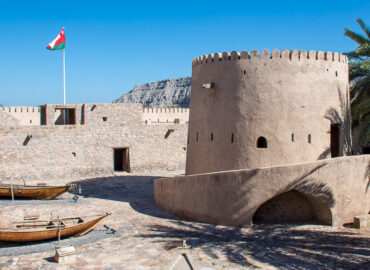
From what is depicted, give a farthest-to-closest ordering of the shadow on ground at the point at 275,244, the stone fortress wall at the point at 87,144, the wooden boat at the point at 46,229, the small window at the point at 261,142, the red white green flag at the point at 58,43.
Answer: the red white green flag at the point at 58,43
the stone fortress wall at the point at 87,144
the small window at the point at 261,142
the wooden boat at the point at 46,229
the shadow on ground at the point at 275,244

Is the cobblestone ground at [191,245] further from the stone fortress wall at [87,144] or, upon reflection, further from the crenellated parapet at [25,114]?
the crenellated parapet at [25,114]

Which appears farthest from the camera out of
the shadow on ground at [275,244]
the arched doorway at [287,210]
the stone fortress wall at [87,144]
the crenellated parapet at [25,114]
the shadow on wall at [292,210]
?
the crenellated parapet at [25,114]

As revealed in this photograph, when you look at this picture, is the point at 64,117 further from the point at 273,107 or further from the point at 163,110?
the point at 273,107

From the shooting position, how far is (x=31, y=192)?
12.9 meters

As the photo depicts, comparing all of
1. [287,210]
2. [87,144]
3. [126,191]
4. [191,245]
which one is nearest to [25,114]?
[87,144]

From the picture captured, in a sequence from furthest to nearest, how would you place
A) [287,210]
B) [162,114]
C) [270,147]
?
[162,114], [270,147], [287,210]

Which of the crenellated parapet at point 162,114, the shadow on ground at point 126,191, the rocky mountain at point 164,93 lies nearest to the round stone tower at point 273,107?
the shadow on ground at point 126,191

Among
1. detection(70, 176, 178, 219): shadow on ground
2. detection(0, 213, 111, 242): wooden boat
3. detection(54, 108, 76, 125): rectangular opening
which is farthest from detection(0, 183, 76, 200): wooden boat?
detection(54, 108, 76, 125): rectangular opening

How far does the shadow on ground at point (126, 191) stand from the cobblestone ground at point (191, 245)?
185 mm

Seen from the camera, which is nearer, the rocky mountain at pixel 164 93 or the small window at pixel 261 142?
the small window at pixel 261 142

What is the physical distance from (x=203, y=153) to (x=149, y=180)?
19.2ft

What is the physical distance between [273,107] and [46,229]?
24.3 feet

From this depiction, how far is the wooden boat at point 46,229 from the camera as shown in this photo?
8.25 metres

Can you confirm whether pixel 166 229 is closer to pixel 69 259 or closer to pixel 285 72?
pixel 69 259
